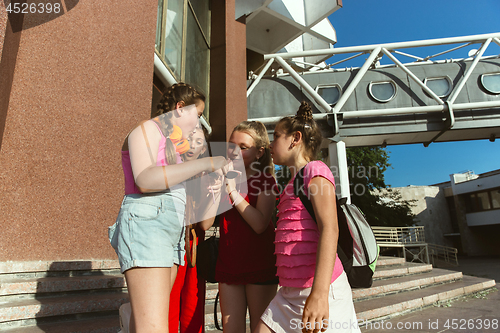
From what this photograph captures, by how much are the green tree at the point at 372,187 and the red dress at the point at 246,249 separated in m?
18.4

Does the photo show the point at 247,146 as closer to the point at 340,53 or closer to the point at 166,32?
the point at 166,32

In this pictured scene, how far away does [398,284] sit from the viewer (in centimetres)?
560

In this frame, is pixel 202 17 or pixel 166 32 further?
pixel 202 17

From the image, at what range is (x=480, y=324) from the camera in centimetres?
384

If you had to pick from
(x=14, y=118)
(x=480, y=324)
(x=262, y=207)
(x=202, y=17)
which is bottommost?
(x=480, y=324)

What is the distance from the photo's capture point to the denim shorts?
1295 mm

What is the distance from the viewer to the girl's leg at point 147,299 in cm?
127

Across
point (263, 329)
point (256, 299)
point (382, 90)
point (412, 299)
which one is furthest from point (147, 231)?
point (382, 90)

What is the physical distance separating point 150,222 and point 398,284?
5621 mm

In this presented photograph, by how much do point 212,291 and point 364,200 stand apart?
18.2 m

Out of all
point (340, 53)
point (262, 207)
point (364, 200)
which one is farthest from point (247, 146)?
point (364, 200)

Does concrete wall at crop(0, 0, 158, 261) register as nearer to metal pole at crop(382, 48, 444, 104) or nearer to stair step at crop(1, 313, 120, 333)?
Result: stair step at crop(1, 313, 120, 333)

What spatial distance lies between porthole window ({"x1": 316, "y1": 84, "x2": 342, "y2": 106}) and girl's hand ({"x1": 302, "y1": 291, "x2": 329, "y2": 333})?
13.6 m

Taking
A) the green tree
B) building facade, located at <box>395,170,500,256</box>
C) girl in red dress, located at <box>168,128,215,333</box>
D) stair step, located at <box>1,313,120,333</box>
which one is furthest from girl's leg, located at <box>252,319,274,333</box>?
building facade, located at <box>395,170,500,256</box>
